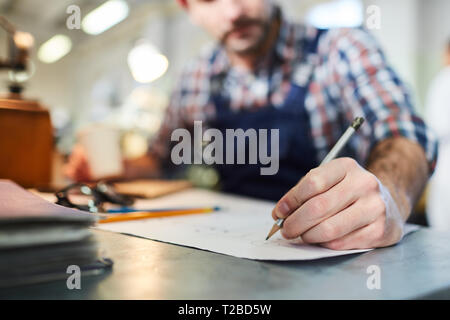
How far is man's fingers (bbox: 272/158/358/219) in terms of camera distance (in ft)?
1.25

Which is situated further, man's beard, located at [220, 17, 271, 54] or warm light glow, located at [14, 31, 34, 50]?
man's beard, located at [220, 17, 271, 54]

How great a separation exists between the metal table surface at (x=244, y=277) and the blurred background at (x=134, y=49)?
1.57ft

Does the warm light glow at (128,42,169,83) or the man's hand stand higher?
the warm light glow at (128,42,169,83)

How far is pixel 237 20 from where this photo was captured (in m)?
0.98

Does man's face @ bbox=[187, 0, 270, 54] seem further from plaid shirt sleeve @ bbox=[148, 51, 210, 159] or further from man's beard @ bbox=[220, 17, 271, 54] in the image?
plaid shirt sleeve @ bbox=[148, 51, 210, 159]

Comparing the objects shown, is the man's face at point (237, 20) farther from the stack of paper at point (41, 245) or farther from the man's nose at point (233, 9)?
the stack of paper at point (41, 245)

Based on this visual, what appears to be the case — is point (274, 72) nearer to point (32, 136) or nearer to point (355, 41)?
point (355, 41)

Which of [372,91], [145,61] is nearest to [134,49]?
[145,61]

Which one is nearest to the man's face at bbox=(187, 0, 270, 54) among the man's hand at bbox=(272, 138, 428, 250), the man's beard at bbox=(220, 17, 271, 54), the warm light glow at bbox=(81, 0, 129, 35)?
the man's beard at bbox=(220, 17, 271, 54)

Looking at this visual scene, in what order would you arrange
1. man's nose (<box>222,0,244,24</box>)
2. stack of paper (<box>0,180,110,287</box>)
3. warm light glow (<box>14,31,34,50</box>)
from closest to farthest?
stack of paper (<box>0,180,110,287</box>)
warm light glow (<box>14,31,34,50</box>)
man's nose (<box>222,0,244,24</box>)

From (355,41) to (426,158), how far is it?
1.24 feet

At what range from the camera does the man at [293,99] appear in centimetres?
70
